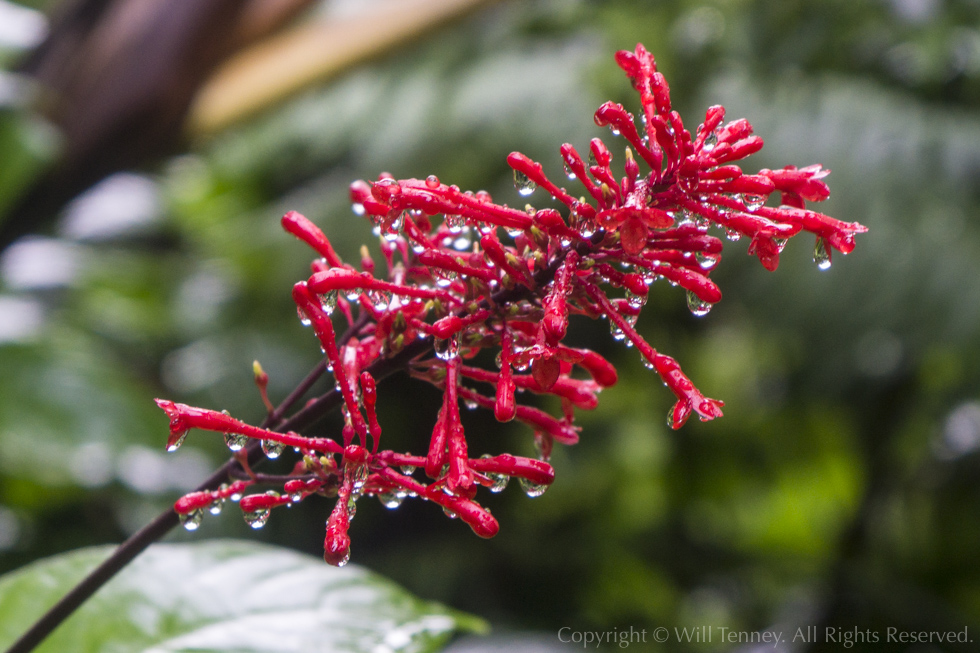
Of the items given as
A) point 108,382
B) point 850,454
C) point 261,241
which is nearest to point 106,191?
point 261,241

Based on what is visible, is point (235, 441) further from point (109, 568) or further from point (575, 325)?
point (575, 325)

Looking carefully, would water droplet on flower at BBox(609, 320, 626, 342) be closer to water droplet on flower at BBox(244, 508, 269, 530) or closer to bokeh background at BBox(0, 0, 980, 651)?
water droplet on flower at BBox(244, 508, 269, 530)

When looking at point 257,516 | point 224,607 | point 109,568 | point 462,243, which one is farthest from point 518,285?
point 224,607

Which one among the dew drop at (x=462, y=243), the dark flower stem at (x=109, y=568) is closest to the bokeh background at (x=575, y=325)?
the dark flower stem at (x=109, y=568)

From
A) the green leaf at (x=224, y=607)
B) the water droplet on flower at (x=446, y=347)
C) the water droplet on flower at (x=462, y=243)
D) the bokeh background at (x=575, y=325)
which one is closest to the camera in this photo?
the water droplet on flower at (x=446, y=347)

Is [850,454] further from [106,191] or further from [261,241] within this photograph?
[106,191]

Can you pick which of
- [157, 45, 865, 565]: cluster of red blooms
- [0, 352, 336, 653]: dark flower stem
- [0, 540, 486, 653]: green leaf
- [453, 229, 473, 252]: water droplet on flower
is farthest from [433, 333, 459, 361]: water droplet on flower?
[0, 540, 486, 653]: green leaf

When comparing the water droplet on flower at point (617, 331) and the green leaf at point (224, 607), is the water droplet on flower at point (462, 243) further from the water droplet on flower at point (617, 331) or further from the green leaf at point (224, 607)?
the green leaf at point (224, 607)
